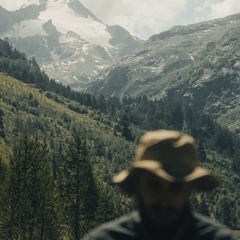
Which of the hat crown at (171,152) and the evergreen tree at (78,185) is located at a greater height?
the evergreen tree at (78,185)

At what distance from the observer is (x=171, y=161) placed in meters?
5.54

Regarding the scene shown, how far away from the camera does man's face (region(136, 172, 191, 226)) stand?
5.55m

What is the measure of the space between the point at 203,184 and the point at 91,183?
7730 cm

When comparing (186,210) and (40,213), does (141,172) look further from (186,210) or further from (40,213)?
(40,213)

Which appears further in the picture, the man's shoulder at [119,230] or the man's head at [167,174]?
the man's shoulder at [119,230]

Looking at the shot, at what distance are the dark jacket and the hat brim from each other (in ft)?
1.05

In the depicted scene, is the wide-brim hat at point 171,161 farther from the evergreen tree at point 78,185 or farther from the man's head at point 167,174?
the evergreen tree at point 78,185

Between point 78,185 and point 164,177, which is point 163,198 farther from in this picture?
point 78,185

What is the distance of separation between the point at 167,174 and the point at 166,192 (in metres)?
0.25

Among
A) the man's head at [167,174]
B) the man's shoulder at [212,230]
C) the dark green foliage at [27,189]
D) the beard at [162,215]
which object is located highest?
the dark green foliage at [27,189]

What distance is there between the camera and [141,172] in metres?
5.74

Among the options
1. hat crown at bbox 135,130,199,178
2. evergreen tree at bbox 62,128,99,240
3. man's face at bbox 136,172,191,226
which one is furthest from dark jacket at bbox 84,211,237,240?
evergreen tree at bbox 62,128,99,240

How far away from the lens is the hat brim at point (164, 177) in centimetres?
543

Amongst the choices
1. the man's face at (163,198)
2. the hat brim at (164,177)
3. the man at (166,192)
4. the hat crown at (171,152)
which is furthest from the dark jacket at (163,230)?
the hat crown at (171,152)
